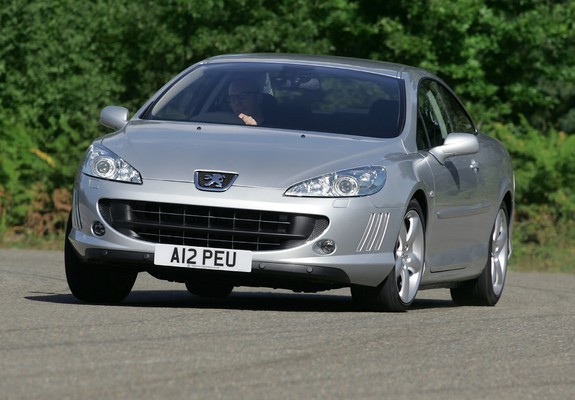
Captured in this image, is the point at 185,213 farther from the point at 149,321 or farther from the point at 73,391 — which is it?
the point at 73,391

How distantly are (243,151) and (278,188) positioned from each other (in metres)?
0.42

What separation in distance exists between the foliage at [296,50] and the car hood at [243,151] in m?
14.9

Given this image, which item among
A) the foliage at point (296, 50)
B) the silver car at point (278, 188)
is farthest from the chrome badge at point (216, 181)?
the foliage at point (296, 50)

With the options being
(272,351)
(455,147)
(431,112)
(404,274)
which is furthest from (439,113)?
(272,351)

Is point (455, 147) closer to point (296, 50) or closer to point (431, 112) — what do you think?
point (431, 112)

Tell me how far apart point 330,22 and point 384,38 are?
1.55 meters

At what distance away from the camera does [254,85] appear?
1091 centimetres

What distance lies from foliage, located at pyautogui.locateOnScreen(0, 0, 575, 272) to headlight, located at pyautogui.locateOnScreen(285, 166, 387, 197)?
50.3ft

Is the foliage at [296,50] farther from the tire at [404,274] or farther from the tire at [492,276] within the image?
the tire at [404,274]

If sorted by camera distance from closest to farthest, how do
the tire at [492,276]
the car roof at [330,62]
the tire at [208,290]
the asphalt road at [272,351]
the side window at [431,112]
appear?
1. the asphalt road at [272,351]
2. the side window at [431,112]
3. the car roof at [330,62]
4. the tire at [208,290]
5. the tire at [492,276]

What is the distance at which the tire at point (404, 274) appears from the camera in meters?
10.0

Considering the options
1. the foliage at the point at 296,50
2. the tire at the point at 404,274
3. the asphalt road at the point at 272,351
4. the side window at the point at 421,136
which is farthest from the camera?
the foliage at the point at 296,50

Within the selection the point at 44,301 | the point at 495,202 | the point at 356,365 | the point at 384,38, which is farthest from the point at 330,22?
the point at 356,365

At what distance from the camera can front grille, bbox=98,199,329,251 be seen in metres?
9.48
